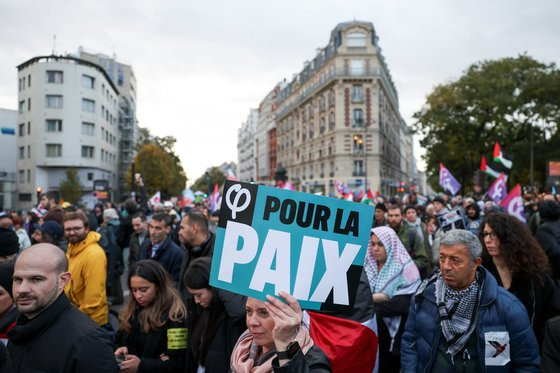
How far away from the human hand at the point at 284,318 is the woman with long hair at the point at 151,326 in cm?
155

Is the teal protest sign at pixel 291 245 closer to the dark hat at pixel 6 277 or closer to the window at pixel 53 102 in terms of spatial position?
the dark hat at pixel 6 277

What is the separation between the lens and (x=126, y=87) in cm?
7262

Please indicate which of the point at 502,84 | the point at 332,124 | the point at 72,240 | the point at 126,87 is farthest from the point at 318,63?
the point at 72,240

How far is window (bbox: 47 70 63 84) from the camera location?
1844 inches

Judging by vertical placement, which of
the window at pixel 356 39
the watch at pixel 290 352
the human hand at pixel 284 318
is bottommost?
the watch at pixel 290 352

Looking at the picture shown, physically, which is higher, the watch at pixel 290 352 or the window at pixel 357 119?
the window at pixel 357 119

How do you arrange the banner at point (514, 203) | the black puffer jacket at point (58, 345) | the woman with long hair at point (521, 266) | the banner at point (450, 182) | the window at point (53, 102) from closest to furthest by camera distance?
1. the black puffer jacket at point (58, 345)
2. the woman with long hair at point (521, 266)
3. the banner at point (514, 203)
4. the banner at point (450, 182)
5. the window at point (53, 102)

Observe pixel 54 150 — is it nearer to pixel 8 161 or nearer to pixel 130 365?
pixel 8 161

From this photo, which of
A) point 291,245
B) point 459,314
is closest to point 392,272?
point 459,314

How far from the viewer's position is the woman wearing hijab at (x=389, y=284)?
414cm

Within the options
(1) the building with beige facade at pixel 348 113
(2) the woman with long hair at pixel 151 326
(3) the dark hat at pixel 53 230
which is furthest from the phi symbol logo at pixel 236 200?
(1) the building with beige facade at pixel 348 113

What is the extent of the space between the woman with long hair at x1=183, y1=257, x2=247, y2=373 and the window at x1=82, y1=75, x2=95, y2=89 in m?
50.4

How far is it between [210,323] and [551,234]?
4.66m

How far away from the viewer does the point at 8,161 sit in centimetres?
5312
